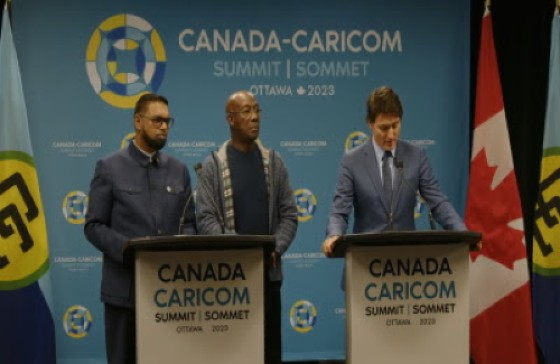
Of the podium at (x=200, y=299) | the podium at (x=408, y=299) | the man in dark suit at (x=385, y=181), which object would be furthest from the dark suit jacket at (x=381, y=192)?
the podium at (x=200, y=299)

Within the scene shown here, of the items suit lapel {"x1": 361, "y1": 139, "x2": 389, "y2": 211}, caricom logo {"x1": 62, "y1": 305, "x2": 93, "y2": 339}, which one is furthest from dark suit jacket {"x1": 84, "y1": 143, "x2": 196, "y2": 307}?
caricom logo {"x1": 62, "y1": 305, "x2": 93, "y2": 339}

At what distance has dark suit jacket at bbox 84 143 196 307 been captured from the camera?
332 cm

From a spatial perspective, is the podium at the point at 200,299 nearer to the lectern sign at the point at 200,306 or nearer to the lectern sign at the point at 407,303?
the lectern sign at the point at 200,306

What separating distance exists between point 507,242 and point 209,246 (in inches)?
96.7

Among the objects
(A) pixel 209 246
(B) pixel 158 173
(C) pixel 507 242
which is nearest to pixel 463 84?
(C) pixel 507 242

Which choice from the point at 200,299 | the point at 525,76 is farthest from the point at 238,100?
Answer: the point at 525,76

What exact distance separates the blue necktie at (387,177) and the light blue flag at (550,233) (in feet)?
5.29

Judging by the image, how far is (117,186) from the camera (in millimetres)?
3400

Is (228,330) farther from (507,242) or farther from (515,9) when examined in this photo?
(515,9)

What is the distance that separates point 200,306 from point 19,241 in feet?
6.25

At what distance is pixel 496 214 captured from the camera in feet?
15.2

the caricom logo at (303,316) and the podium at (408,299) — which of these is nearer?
the podium at (408,299)

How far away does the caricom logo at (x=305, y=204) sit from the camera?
4832 millimetres

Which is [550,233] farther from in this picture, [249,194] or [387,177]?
[249,194]
